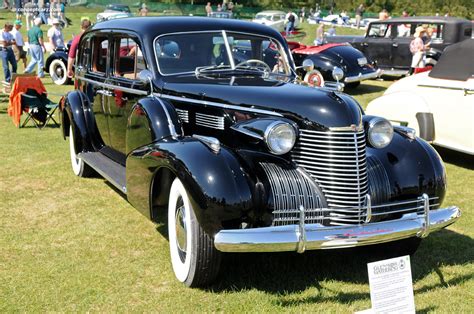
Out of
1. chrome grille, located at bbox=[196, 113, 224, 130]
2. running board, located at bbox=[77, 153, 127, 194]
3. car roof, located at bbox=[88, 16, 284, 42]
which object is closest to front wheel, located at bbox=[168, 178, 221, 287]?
chrome grille, located at bbox=[196, 113, 224, 130]

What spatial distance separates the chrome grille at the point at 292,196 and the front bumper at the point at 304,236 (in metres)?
0.22

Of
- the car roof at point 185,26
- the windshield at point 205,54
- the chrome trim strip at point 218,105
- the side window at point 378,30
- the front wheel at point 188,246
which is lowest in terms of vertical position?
the front wheel at point 188,246

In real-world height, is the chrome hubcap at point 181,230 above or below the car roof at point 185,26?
below

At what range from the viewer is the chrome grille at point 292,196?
11.8ft

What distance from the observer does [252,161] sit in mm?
3828

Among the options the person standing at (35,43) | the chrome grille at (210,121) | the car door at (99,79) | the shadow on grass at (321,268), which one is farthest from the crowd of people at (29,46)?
the shadow on grass at (321,268)

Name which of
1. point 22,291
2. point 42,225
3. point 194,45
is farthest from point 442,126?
point 22,291

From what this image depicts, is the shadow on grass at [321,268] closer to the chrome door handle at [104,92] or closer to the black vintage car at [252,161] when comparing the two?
the black vintage car at [252,161]

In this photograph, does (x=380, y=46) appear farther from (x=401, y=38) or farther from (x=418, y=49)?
(x=418, y=49)

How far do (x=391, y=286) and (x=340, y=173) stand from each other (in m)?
0.89

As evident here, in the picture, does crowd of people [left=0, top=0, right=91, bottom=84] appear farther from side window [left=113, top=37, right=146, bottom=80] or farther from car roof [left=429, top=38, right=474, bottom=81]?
car roof [left=429, top=38, right=474, bottom=81]

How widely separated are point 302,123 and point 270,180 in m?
0.46

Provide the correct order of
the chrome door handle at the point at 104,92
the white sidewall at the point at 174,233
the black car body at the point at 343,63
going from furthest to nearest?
the black car body at the point at 343,63 → the chrome door handle at the point at 104,92 → the white sidewall at the point at 174,233

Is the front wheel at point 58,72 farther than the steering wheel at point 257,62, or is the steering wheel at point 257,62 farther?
the front wheel at point 58,72
